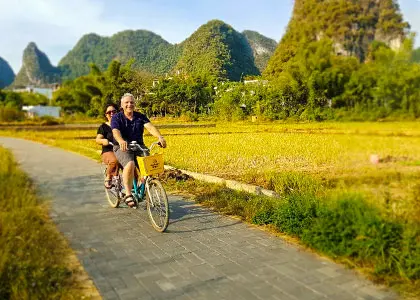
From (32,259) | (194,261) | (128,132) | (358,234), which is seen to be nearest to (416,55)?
(358,234)

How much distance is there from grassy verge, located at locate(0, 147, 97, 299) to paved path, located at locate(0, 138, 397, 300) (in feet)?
0.60

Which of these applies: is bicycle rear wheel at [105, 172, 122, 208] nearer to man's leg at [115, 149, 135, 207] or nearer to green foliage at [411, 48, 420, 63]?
man's leg at [115, 149, 135, 207]

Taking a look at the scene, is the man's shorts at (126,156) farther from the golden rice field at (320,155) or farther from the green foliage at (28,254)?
the golden rice field at (320,155)

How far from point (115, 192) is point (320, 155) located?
20.5 feet

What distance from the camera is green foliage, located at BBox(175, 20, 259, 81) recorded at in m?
8.82

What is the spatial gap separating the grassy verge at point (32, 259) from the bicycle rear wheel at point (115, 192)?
3.89ft

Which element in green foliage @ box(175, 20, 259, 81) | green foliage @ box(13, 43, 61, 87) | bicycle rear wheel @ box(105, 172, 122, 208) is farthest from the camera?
green foliage @ box(13, 43, 61, 87)

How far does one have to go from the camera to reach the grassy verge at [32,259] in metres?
3.51

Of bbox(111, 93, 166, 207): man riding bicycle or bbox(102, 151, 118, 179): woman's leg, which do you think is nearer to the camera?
bbox(111, 93, 166, 207): man riding bicycle

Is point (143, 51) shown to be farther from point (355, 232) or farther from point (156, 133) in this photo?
point (355, 232)

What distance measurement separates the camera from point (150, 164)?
18.8 ft

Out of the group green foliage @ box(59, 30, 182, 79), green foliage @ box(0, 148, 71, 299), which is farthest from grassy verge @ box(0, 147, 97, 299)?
green foliage @ box(59, 30, 182, 79)

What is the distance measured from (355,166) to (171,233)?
8.16 ft

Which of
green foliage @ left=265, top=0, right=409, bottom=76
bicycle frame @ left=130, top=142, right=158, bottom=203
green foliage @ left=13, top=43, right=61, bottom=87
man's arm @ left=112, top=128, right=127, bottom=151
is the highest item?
green foliage @ left=13, top=43, right=61, bottom=87
